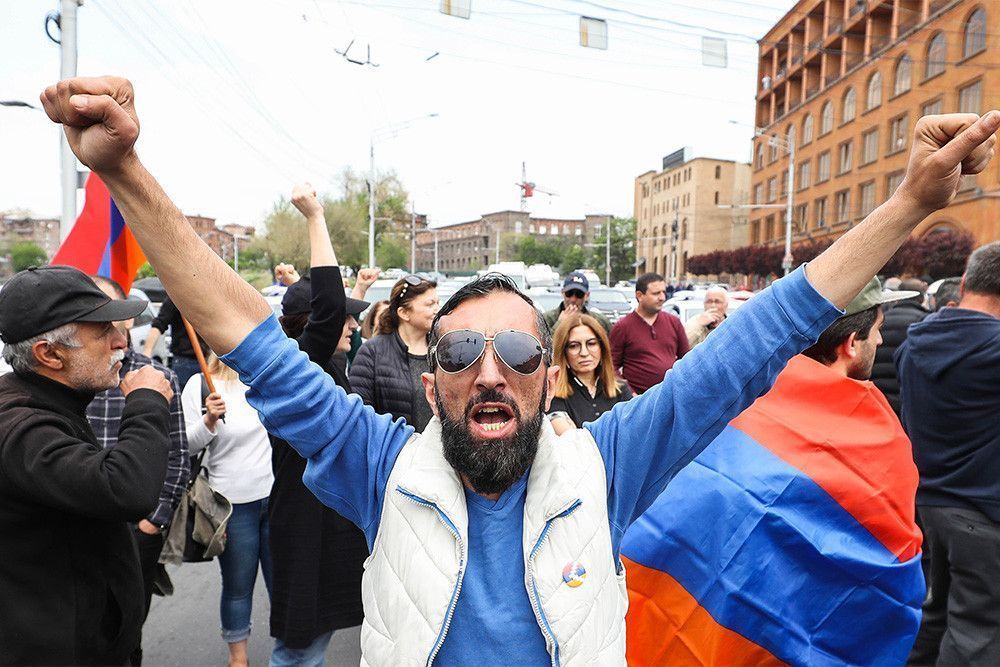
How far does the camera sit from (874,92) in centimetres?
3888

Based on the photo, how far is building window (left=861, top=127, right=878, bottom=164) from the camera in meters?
38.7

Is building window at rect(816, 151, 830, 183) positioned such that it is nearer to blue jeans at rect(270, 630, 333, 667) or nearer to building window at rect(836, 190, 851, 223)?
building window at rect(836, 190, 851, 223)

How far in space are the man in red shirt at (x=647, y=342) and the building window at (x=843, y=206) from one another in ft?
133

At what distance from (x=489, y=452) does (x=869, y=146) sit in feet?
146

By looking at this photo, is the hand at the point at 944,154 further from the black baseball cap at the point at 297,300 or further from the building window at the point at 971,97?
the building window at the point at 971,97

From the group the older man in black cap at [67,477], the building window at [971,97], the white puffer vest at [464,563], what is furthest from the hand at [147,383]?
the building window at [971,97]

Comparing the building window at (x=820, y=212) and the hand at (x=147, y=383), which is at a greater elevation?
the building window at (x=820, y=212)

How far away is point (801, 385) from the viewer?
2.46 m

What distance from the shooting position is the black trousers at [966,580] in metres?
3.23

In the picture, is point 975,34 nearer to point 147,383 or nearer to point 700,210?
point 147,383

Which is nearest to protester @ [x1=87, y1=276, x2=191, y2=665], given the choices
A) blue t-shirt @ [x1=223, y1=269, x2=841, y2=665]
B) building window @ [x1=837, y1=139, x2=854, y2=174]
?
blue t-shirt @ [x1=223, y1=269, x2=841, y2=665]

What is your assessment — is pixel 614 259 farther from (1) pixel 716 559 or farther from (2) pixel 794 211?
(1) pixel 716 559

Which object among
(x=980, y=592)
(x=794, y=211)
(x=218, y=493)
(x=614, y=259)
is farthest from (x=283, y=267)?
(x=614, y=259)

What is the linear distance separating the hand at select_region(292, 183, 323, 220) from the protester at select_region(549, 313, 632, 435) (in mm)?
2257
